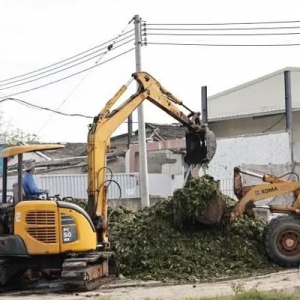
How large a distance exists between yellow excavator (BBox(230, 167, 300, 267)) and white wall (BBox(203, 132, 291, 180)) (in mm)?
14437

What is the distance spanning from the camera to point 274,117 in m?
37.7

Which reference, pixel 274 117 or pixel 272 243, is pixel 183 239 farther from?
pixel 274 117

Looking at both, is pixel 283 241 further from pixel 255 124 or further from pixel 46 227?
pixel 255 124

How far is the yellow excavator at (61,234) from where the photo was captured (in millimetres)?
12625

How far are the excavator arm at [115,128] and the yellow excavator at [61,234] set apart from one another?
2cm

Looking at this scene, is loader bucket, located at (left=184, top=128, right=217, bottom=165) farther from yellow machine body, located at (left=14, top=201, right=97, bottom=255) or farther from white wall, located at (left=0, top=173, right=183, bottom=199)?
white wall, located at (left=0, top=173, right=183, bottom=199)

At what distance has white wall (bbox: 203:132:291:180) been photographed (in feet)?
103

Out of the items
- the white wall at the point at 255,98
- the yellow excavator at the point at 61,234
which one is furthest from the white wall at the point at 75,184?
the yellow excavator at the point at 61,234

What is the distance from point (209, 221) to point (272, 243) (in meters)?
1.44

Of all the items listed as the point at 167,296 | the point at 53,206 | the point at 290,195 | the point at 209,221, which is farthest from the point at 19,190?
the point at 290,195

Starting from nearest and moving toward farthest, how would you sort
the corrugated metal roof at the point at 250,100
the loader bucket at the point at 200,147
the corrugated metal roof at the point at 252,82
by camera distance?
the loader bucket at the point at 200,147 → the corrugated metal roof at the point at 252,82 → the corrugated metal roof at the point at 250,100

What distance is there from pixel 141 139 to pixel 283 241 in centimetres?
916

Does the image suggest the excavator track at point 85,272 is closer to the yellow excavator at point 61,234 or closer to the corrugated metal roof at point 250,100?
the yellow excavator at point 61,234

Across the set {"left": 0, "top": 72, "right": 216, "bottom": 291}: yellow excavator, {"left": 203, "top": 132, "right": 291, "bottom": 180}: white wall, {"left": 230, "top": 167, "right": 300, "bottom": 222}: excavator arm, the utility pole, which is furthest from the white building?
{"left": 0, "top": 72, "right": 216, "bottom": 291}: yellow excavator
